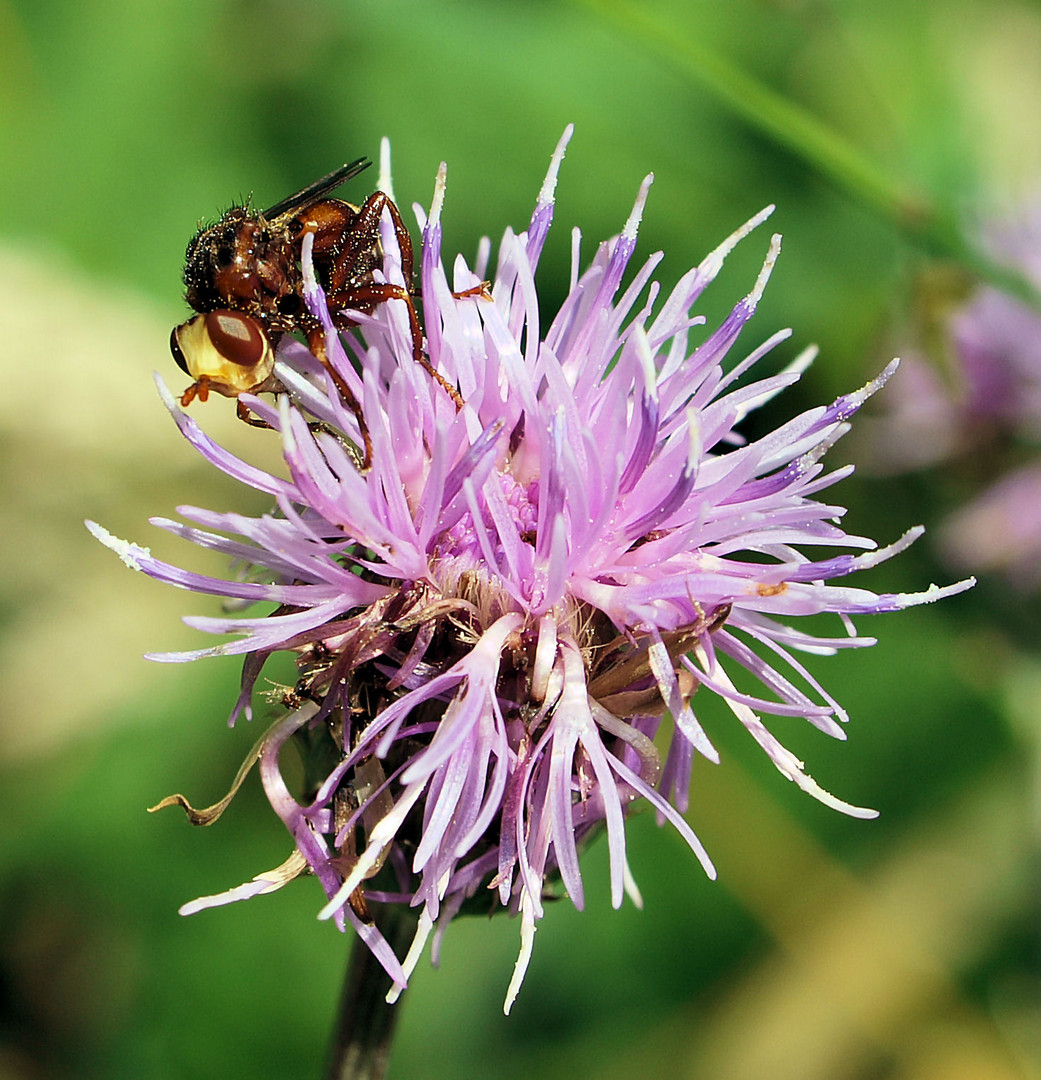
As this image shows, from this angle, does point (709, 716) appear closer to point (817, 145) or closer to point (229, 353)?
point (817, 145)

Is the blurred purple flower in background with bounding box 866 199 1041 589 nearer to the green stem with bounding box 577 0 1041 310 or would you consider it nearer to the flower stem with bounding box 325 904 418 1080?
the green stem with bounding box 577 0 1041 310

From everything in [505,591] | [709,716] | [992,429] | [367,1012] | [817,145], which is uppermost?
[817,145]

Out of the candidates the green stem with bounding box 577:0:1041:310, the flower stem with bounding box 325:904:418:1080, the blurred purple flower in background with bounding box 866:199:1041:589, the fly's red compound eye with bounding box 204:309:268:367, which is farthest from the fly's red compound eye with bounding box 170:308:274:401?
the blurred purple flower in background with bounding box 866:199:1041:589

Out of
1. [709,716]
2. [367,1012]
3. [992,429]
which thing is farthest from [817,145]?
[367,1012]

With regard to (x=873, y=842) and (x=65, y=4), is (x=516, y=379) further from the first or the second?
(x=65, y=4)

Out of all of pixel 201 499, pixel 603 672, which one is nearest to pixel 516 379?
pixel 603 672

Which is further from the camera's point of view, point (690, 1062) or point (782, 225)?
point (782, 225)
